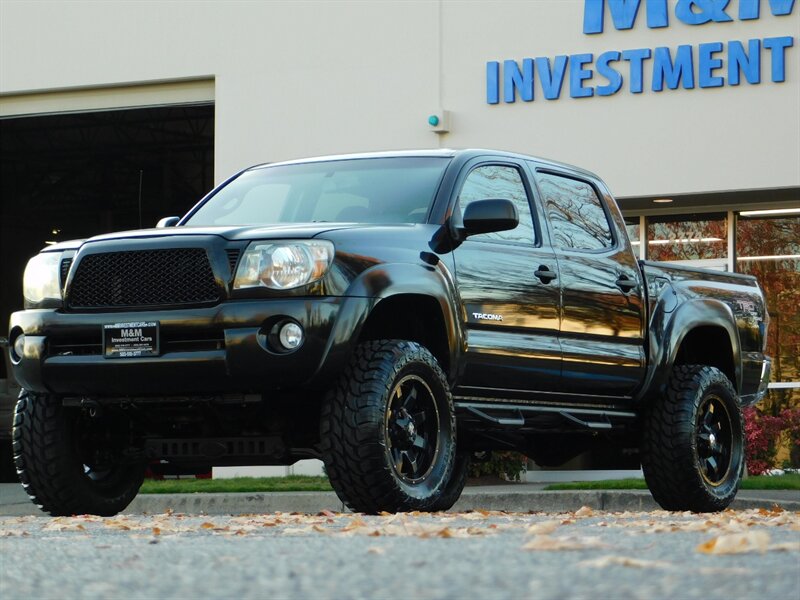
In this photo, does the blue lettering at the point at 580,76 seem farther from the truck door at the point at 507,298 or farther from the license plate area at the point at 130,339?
the license plate area at the point at 130,339

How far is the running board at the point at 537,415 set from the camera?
8.13 metres

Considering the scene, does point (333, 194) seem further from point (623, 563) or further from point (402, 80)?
point (402, 80)

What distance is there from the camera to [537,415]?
8641mm

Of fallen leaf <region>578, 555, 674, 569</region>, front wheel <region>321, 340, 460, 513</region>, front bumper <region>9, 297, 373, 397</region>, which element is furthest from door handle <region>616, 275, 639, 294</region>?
fallen leaf <region>578, 555, 674, 569</region>

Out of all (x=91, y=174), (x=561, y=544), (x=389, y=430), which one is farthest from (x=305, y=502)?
(x=91, y=174)

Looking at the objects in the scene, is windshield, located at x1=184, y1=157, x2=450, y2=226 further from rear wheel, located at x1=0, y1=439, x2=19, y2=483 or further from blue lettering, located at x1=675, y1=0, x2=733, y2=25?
rear wheel, located at x1=0, y1=439, x2=19, y2=483

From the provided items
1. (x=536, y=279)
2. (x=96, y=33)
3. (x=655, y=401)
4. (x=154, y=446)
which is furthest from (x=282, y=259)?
(x=96, y=33)

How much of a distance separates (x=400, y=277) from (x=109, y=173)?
31.0 m

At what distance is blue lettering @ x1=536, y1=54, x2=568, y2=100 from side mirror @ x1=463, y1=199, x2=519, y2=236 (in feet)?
32.7

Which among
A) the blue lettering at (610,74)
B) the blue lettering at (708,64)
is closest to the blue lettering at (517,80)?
the blue lettering at (610,74)

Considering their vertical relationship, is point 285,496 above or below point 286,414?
below

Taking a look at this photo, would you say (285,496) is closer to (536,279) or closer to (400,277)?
(536,279)

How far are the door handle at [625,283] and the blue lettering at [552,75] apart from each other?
8.54 m

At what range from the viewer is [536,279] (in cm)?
851
